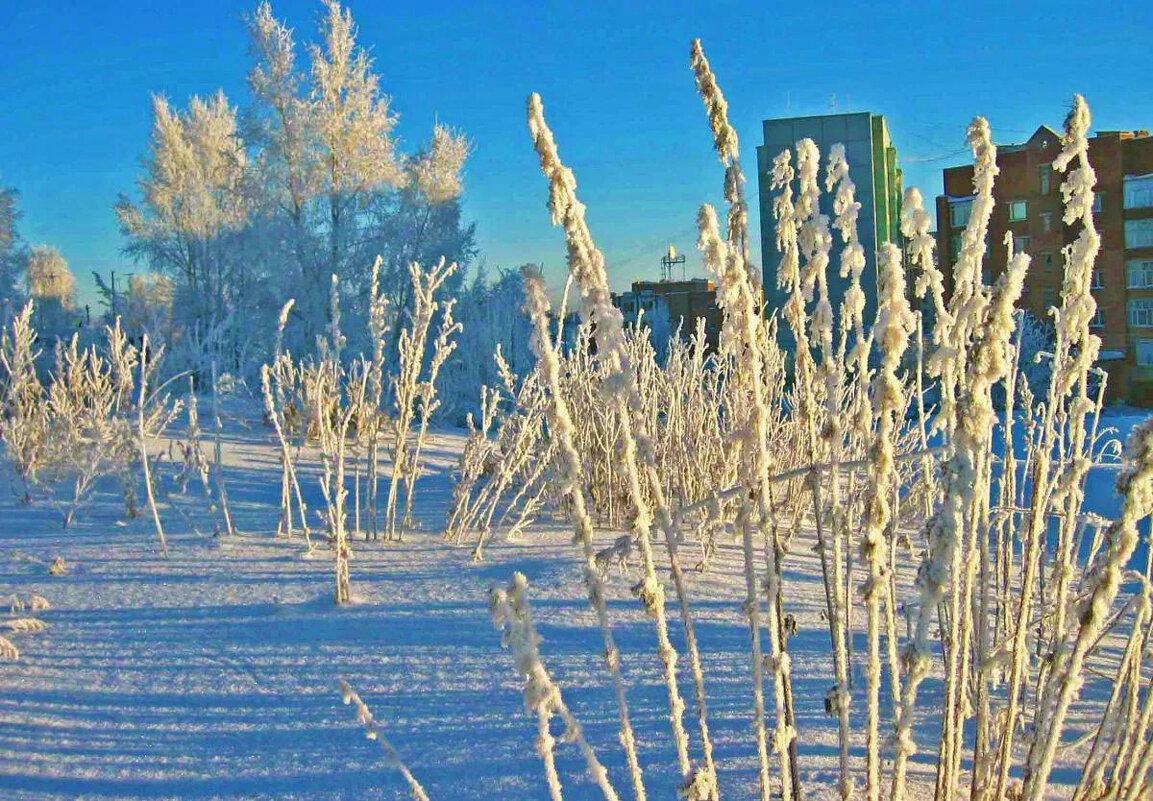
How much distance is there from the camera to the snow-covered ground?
195 centimetres

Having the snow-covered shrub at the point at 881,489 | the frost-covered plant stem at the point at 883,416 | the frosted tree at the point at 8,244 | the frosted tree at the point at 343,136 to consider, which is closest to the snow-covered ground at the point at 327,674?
the snow-covered shrub at the point at 881,489

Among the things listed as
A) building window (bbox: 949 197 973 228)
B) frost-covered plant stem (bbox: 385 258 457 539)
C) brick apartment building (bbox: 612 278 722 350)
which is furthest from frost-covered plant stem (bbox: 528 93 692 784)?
brick apartment building (bbox: 612 278 722 350)

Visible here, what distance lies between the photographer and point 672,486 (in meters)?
4.09

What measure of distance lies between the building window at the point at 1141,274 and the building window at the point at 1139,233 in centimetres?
42

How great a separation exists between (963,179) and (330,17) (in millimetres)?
15339

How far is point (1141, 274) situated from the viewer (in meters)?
20.0

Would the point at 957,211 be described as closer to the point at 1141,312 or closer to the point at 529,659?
the point at 1141,312

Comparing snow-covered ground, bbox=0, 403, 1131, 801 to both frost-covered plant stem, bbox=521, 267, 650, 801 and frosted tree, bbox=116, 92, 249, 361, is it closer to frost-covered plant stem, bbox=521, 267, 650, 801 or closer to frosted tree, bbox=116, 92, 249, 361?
frost-covered plant stem, bbox=521, 267, 650, 801

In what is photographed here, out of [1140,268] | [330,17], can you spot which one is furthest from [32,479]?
[1140,268]

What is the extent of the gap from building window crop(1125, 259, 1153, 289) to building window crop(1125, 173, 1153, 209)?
54.0 inches

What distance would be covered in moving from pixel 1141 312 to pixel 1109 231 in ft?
6.35

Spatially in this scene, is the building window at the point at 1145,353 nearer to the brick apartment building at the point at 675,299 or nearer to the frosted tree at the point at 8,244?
the brick apartment building at the point at 675,299

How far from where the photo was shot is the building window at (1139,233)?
2011 cm

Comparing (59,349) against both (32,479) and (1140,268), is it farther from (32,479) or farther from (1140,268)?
(1140,268)
